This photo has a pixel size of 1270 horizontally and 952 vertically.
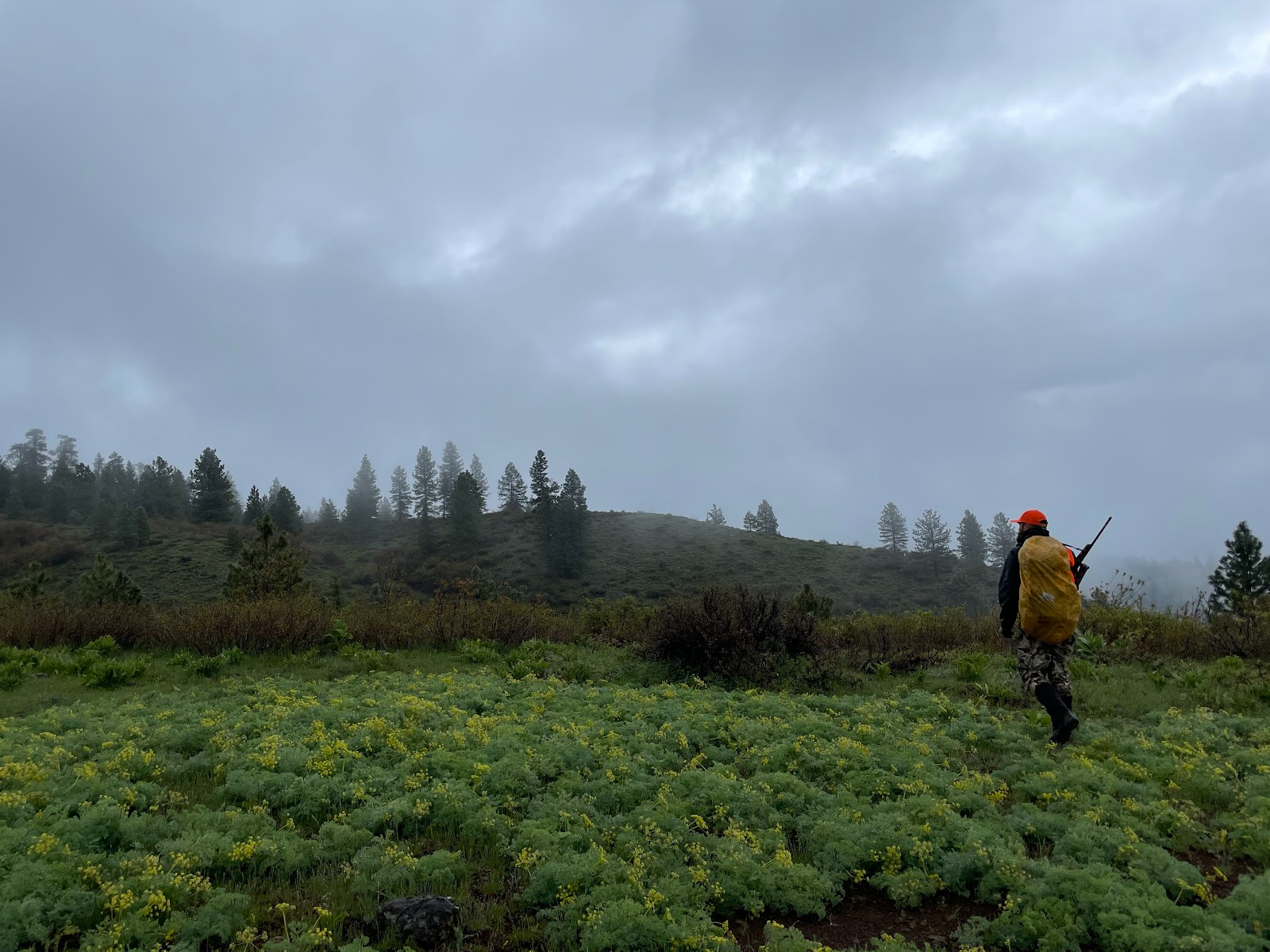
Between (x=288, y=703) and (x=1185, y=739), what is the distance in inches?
376

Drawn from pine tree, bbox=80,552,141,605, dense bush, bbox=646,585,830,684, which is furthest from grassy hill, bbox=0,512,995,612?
dense bush, bbox=646,585,830,684

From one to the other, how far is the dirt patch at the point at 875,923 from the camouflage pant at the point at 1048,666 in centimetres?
378

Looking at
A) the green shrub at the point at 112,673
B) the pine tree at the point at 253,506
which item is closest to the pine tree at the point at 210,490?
the pine tree at the point at 253,506

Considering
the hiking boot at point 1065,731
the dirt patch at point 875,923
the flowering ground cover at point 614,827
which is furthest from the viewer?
the hiking boot at point 1065,731

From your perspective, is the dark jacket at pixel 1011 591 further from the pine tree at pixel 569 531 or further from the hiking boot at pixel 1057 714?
the pine tree at pixel 569 531

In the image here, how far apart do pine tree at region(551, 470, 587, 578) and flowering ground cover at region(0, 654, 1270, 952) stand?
150ft

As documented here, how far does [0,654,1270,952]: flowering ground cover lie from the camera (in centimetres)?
389

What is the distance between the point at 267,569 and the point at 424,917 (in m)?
18.3

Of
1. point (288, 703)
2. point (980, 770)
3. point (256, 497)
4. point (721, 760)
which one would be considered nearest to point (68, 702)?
point (288, 703)

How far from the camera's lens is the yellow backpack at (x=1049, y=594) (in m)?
7.37

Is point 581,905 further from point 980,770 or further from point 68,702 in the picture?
point 68,702

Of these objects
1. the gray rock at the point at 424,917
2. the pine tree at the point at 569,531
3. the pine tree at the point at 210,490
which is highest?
the pine tree at the point at 210,490

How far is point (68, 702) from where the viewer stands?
30.7 ft

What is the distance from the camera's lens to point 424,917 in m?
3.99
